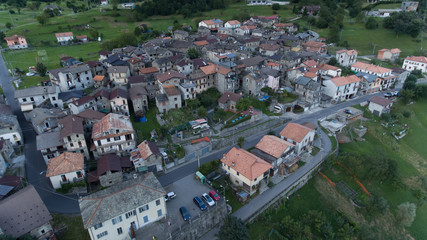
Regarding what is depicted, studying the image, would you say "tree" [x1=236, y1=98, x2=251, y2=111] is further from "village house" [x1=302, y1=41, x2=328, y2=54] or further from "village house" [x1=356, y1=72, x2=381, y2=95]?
"village house" [x1=302, y1=41, x2=328, y2=54]

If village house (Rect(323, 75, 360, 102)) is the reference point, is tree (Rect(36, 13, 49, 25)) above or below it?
above

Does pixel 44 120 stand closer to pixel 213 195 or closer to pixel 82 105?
pixel 82 105

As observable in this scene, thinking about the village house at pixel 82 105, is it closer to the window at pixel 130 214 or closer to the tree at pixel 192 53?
the window at pixel 130 214

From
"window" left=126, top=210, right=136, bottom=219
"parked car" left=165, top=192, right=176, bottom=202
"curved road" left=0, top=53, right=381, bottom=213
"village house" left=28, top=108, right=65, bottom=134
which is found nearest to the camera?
"window" left=126, top=210, right=136, bottom=219

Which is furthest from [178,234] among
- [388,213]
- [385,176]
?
[385,176]

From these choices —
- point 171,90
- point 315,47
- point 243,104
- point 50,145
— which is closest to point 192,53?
point 171,90

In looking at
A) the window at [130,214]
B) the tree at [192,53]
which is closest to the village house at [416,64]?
the tree at [192,53]

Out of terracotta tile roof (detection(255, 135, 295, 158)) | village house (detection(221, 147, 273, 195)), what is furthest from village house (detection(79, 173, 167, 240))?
terracotta tile roof (detection(255, 135, 295, 158))
